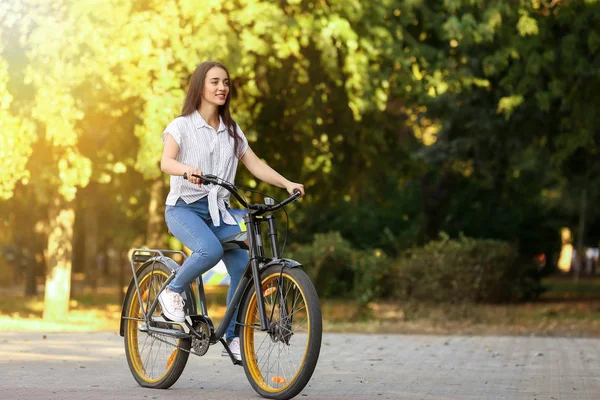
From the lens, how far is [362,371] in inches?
364

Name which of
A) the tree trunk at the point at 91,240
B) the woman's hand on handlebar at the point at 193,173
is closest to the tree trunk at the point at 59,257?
the tree trunk at the point at 91,240

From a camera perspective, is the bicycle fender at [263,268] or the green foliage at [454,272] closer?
the bicycle fender at [263,268]

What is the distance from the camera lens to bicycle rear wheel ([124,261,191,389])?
7.53 m

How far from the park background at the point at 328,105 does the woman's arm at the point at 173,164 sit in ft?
27.1

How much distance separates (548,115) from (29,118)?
31.7 ft

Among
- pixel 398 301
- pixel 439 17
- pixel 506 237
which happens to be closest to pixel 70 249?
pixel 398 301

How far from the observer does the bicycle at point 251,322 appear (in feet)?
21.7

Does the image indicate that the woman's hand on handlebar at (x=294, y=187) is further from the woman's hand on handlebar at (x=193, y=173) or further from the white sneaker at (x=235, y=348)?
the white sneaker at (x=235, y=348)

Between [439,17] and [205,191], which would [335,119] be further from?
[205,191]

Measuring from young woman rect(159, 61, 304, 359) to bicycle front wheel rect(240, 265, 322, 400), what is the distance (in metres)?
0.20

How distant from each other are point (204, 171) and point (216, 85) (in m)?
0.53

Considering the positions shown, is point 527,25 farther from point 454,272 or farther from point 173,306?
point 173,306

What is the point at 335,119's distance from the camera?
1917 centimetres

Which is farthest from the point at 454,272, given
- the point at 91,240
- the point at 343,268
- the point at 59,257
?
the point at 91,240
